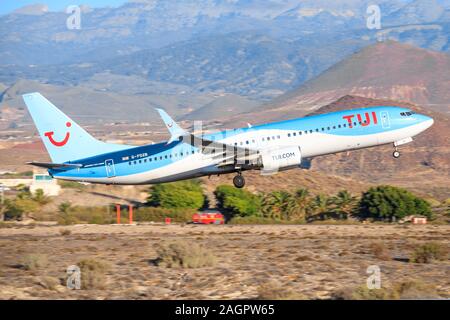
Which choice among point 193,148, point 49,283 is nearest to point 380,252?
point 49,283

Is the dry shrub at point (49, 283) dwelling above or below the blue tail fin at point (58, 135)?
below

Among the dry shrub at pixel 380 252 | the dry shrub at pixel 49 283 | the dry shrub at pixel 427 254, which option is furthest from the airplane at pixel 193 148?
the dry shrub at pixel 49 283

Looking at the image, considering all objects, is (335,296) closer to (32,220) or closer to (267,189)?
(32,220)

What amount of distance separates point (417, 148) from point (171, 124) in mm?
120027

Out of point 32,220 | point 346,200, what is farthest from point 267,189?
point 32,220

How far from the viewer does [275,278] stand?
33.4 metres

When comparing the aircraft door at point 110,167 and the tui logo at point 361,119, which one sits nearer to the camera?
the aircraft door at point 110,167

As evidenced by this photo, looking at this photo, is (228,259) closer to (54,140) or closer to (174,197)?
(54,140)

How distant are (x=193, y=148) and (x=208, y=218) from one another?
47.1ft

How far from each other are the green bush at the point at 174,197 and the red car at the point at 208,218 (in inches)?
298

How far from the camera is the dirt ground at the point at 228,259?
31.5 m

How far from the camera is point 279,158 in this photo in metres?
52.7

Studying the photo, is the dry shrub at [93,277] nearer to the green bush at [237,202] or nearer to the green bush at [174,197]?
the green bush at [237,202]

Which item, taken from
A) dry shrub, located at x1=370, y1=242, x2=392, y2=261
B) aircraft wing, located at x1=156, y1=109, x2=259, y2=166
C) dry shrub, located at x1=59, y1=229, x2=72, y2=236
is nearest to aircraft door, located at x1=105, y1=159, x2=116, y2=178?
aircraft wing, located at x1=156, y1=109, x2=259, y2=166
